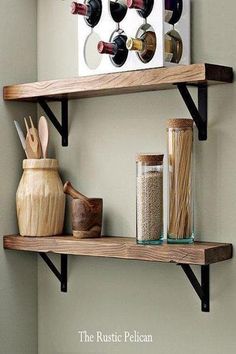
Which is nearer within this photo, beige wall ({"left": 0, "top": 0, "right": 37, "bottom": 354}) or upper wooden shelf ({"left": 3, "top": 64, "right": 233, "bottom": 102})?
upper wooden shelf ({"left": 3, "top": 64, "right": 233, "bottom": 102})

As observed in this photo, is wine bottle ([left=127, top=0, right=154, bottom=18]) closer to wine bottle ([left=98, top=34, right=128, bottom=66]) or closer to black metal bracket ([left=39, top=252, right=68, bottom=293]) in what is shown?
wine bottle ([left=98, top=34, right=128, bottom=66])

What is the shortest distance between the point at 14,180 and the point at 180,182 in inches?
25.2

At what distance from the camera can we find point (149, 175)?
76.2 inches

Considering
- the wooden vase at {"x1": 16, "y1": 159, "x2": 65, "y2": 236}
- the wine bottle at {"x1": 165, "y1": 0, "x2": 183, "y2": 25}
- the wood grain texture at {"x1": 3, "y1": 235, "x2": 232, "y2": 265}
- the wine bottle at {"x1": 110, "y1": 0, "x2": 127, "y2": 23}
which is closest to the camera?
the wood grain texture at {"x1": 3, "y1": 235, "x2": 232, "y2": 265}

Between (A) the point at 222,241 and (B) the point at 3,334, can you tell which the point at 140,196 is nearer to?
(A) the point at 222,241

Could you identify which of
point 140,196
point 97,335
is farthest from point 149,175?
point 97,335

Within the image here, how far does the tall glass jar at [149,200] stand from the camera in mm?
1928

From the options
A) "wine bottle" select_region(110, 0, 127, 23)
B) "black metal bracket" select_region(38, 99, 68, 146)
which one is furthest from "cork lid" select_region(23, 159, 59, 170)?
"wine bottle" select_region(110, 0, 127, 23)

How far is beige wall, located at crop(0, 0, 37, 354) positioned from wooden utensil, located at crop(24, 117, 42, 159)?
0.08 m

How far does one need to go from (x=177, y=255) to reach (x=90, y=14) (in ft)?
2.42

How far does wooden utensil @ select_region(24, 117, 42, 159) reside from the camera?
2248 millimetres

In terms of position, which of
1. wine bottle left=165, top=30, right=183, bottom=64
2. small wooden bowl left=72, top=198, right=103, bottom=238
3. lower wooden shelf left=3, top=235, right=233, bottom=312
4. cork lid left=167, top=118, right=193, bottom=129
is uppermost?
wine bottle left=165, top=30, right=183, bottom=64

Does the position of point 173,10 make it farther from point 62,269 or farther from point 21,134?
point 62,269

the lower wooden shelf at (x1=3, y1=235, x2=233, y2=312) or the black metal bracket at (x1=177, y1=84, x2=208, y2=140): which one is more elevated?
the black metal bracket at (x1=177, y1=84, x2=208, y2=140)
